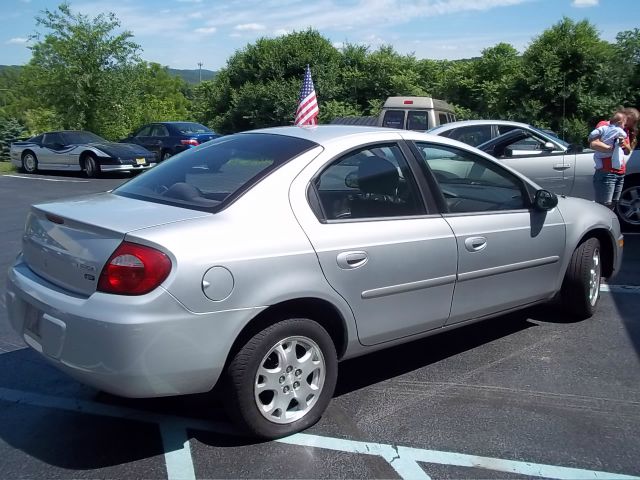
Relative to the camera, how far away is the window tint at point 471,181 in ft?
14.0

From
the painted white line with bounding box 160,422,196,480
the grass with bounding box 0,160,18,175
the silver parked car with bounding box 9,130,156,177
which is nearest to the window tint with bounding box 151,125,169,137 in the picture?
the silver parked car with bounding box 9,130,156,177

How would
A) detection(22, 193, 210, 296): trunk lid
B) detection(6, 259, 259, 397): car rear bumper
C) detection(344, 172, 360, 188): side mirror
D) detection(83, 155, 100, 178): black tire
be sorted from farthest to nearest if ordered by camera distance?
detection(83, 155, 100, 178): black tire → detection(344, 172, 360, 188): side mirror → detection(22, 193, 210, 296): trunk lid → detection(6, 259, 259, 397): car rear bumper

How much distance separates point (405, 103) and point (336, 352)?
1488 cm

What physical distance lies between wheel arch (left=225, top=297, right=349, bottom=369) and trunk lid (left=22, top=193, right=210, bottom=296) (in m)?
Result: 0.60

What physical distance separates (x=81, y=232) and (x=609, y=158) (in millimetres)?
6595

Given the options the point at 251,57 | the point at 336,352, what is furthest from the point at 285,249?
the point at 251,57

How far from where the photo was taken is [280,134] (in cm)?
411

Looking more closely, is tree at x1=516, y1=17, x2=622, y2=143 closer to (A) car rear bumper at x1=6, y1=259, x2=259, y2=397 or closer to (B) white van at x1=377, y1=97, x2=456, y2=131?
(B) white van at x1=377, y1=97, x2=456, y2=131

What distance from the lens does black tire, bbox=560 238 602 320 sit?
16.5 ft

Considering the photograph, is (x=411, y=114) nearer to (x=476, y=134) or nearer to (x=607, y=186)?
(x=476, y=134)

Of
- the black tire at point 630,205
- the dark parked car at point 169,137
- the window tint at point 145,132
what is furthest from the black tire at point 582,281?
the window tint at point 145,132

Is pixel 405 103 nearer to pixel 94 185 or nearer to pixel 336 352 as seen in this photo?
pixel 94 185

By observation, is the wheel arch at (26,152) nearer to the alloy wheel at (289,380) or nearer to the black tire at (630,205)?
the black tire at (630,205)

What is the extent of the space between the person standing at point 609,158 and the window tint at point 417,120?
9.44 meters
